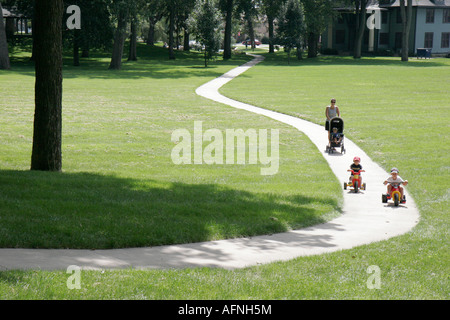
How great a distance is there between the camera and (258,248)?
8344 millimetres

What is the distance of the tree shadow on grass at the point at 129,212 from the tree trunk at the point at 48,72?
96cm

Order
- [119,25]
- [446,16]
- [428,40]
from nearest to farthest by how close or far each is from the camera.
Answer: [119,25], [428,40], [446,16]

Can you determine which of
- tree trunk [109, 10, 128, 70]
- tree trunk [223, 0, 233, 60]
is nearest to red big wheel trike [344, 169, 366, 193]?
tree trunk [109, 10, 128, 70]

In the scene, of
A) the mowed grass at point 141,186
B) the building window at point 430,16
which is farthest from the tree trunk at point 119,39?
the building window at point 430,16

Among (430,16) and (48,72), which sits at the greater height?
(430,16)

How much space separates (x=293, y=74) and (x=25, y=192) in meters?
43.6

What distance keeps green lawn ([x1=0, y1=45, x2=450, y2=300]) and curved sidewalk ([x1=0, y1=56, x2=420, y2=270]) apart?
28 centimetres

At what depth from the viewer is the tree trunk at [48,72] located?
12.4 m

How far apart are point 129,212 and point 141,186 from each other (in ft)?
8.20

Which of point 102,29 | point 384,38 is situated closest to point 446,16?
point 384,38

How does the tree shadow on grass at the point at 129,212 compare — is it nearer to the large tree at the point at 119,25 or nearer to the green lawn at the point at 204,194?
the green lawn at the point at 204,194

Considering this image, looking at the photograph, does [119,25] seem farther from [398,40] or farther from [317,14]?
[398,40]

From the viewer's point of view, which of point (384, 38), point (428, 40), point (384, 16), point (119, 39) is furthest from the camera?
point (384, 38)
